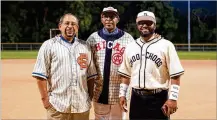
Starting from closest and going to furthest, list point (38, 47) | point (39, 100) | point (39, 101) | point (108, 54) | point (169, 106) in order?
point (169, 106) → point (108, 54) → point (39, 101) → point (39, 100) → point (38, 47)

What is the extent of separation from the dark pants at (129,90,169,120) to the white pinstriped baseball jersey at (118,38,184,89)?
0.11 metres

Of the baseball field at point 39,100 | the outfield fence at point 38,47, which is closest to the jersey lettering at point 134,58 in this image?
the baseball field at point 39,100

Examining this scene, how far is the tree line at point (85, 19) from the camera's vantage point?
148 ft

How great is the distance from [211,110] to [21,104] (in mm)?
4955

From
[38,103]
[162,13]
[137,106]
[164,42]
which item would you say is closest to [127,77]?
[137,106]

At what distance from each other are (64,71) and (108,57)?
97 cm

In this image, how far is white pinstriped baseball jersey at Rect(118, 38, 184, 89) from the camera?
413 cm

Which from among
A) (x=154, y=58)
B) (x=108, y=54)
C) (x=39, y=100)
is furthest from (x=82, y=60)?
(x=39, y=100)

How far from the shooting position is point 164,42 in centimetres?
416

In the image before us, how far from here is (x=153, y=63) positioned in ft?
13.7

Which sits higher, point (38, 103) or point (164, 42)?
point (164, 42)

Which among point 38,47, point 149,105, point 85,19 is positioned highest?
point 85,19

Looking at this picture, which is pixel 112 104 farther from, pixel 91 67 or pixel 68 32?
pixel 68 32

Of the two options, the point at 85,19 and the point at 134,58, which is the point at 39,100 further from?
the point at 85,19
